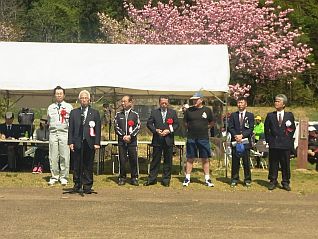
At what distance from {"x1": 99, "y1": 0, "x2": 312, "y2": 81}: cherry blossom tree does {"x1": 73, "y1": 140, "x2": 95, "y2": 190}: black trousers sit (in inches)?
739

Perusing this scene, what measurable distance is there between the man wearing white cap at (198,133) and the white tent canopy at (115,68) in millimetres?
1444

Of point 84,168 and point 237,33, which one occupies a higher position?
point 237,33

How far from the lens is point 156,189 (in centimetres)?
1138

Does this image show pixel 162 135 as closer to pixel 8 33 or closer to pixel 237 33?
pixel 237 33

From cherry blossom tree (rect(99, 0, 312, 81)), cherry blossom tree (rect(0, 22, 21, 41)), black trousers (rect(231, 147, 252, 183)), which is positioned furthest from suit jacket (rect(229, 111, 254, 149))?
cherry blossom tree (rect(0, 22, 21, 41))

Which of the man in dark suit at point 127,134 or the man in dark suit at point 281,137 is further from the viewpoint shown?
the man in dark suit at point 127,134

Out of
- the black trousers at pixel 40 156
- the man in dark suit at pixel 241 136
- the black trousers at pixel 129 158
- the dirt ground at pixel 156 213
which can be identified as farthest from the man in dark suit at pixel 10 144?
the man in dark suit at pixel 241 136

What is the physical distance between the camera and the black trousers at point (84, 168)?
35.2ft

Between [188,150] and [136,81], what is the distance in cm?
220

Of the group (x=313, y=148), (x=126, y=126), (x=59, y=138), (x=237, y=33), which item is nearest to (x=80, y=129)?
(x=59, y=138)

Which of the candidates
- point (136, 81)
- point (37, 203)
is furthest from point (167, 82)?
point (37, 203)

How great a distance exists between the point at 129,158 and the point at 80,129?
1.48 m

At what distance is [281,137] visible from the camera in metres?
11.4

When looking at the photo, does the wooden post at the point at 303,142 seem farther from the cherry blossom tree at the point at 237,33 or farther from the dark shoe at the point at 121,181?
the cherry blossom tree at the point at 237,33
